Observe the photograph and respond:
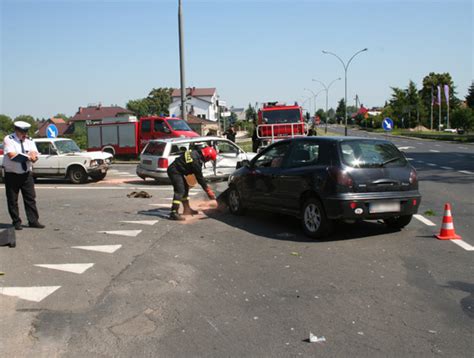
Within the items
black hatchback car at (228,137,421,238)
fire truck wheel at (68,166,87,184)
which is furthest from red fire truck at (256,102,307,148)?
black hatchback car at (228,137,421,238)

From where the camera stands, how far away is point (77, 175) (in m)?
17.2

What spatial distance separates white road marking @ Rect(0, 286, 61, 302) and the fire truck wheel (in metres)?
12.0

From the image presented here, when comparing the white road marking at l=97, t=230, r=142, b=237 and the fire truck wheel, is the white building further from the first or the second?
the white road marking at l=97, t=230, r=142, b=237

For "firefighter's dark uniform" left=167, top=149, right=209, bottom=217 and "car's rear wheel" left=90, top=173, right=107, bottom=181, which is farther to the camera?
"car's rear wheel" left=90, top=173, right=107, bottom=181

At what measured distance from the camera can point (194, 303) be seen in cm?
500

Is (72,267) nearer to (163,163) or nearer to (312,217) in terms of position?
(312,217)

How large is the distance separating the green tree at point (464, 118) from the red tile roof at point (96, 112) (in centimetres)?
6374

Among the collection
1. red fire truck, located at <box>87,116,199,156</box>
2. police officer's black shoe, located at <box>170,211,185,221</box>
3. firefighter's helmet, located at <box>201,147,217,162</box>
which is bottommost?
police officer's black shoe, located at <box>170,211,185,221</box>

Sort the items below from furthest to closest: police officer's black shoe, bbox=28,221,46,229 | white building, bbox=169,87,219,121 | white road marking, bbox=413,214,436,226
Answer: white building, bbox=169,87,219,121 → white road marking, bbox=413,214,436,226 → police officer's black shoe, bbox=28,221,46,229

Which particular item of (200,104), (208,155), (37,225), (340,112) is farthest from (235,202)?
(340,112)

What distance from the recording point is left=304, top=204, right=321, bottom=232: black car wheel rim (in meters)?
7.69

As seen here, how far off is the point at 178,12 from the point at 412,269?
21.7 m

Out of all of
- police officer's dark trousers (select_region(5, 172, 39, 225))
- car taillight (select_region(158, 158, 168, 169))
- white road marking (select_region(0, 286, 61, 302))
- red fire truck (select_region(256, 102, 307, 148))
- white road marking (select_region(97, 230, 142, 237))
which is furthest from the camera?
red fire truck (select_region(256, 102, 307, 148))

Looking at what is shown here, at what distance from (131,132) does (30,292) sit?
22.6 m
